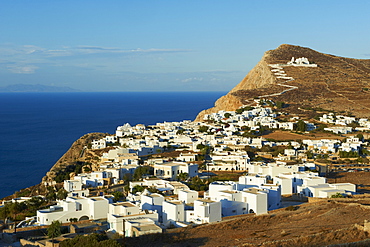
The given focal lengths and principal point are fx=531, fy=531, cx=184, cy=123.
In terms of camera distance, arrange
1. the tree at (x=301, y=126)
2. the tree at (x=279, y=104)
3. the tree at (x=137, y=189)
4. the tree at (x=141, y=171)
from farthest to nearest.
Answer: the tree at (x=279, y=104)
the tree at (x=301, y=126)
the tree at (x=141, y=171)
the tree at (x=137, y=189)

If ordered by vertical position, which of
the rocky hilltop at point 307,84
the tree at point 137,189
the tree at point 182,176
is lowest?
the tree at point 182,176

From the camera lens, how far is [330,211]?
18953mm

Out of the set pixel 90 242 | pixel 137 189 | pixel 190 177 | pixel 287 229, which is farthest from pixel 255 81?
pixel 90 242

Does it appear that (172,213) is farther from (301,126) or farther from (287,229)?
(301,126)

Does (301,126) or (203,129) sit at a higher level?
(301,126)

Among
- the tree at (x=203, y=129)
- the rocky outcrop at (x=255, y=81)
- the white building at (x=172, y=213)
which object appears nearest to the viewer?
the white building at (x=172, y=213)

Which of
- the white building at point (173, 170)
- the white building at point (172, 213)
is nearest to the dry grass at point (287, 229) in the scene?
the white building at point (172, 213)

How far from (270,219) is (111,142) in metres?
22.4

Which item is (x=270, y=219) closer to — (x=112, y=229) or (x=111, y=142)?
(x=112, y=229)

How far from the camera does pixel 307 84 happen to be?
66.8 m

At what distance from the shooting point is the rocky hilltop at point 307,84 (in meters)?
57.4

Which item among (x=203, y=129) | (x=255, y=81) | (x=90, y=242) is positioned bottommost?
(x=90, y=242)

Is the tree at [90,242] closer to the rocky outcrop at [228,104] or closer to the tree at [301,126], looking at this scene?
the tree at [301,126]

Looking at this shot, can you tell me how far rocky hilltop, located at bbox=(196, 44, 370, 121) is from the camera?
57.4 metres
